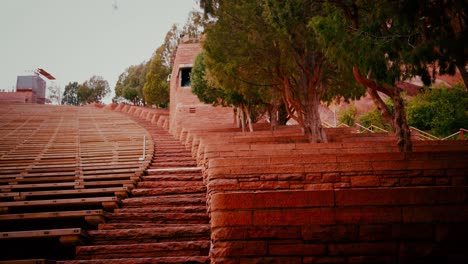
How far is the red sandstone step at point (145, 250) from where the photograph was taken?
4.24 m

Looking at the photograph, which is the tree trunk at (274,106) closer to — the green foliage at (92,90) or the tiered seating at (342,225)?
the tiered seating at (342,225)

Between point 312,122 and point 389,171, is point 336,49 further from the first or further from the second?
point 312,122

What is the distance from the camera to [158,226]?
4.91 meters

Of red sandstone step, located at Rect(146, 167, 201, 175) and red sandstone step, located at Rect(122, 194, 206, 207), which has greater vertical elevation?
red sandstone step, located at Rect(146, 167, 201, 175)

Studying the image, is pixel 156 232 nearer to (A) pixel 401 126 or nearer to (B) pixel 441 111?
(A) pixel 401 126

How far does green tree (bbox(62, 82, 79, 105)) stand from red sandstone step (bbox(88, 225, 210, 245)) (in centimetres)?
5502

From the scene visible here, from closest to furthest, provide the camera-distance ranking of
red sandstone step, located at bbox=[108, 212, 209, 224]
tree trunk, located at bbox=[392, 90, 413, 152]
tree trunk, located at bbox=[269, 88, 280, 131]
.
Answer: red sandstone step, located at bbox=[108, 212, 209, 224], tree trunk, located at bbox=[392, 90, 413, 152], tree trunk, located at bbox=[269, 88, 280, 131]

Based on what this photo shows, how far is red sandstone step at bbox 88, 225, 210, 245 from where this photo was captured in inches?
180

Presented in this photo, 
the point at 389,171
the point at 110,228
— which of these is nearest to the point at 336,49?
the point at 389,171

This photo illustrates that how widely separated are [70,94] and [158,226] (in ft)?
186

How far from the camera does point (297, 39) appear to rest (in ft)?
27.5

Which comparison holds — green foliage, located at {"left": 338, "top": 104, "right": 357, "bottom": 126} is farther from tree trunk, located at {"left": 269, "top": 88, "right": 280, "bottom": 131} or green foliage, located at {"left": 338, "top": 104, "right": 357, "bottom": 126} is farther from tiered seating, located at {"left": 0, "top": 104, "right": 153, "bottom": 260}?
tiered seating, located at {"left": 0, "top": 104, "right": 153, "bottom": 260}

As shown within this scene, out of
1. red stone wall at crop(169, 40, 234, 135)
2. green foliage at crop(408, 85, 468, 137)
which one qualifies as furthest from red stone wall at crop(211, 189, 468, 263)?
green foliage at crop(408, 85, 468, 137)

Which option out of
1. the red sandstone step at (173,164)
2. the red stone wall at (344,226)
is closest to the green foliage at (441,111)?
the red sandstone step at (173,164)
